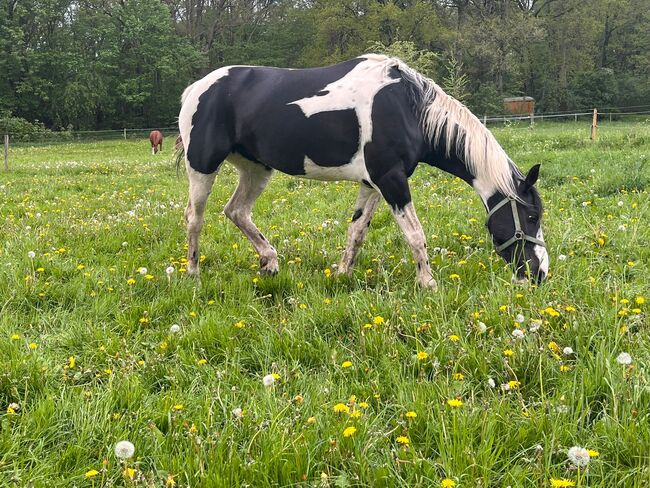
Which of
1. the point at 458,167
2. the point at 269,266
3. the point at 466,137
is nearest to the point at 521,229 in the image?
the point at 458,167

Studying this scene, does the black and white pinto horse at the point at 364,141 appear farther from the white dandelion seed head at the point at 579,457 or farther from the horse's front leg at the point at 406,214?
the white dandelion seed head at the point at 579,457

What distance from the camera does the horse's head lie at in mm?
4164

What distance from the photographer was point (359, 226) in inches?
200

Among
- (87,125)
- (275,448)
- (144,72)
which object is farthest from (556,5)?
(275,448)

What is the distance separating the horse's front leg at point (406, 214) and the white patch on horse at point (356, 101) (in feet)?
0.75

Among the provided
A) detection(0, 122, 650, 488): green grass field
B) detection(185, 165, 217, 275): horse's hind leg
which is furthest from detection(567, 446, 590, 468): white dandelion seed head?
detection(185, 165, 217, 275): horse's hind leg

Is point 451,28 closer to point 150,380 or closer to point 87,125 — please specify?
point 87,125

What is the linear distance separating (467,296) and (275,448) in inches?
86.7

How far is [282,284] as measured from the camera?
4.58 meters

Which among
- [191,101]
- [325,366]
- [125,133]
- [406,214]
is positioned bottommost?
[325,366]

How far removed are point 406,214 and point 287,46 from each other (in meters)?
57.4

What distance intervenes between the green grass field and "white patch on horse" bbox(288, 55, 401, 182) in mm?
939

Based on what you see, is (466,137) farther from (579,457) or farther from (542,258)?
(579,457)

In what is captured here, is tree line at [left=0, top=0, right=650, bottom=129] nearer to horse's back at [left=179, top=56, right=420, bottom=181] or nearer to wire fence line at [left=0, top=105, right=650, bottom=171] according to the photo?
wire fence line at [left=0, top=105, right=650, bottom=171]
